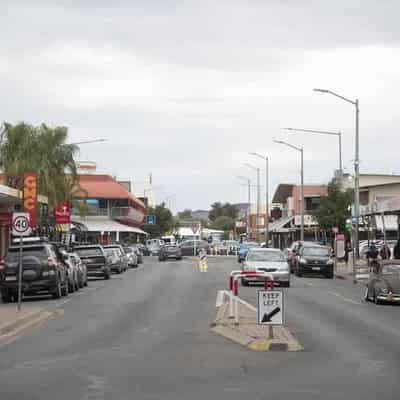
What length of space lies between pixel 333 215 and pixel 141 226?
229 feet

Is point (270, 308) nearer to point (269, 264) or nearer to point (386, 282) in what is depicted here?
point (386, 282)

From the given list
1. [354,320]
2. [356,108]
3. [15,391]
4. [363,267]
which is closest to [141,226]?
[363,267]

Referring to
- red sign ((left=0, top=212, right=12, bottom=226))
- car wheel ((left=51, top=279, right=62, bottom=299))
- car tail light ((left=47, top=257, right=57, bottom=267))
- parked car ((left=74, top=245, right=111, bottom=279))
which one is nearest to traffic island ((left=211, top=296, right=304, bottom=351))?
car tail light ((left=47, top=257, right=57, bottom=267))

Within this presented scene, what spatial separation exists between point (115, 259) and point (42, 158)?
309 inches

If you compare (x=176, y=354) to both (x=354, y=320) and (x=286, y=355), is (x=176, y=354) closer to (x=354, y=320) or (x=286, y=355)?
(x=286, y=355)

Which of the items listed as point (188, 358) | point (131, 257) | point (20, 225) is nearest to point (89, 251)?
point (131, 257)

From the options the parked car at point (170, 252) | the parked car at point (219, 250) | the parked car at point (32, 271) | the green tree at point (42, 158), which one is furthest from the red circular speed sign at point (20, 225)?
the parked car at point (219, 250)

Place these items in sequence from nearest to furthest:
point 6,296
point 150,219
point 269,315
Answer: point 269,315 → point 6,296 → point 150,219

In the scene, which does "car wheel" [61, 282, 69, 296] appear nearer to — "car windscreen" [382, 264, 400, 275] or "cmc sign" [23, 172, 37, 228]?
"car windscreen" [382, 264, 400, 275]

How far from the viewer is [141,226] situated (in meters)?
133

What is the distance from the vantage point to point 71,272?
115 ft

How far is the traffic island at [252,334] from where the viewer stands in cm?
1620

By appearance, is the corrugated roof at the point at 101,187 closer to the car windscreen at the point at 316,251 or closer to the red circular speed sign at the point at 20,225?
the car windscreen at the point at 316,251

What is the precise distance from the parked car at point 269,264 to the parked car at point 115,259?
48.1 ft
